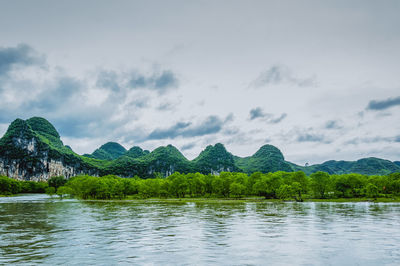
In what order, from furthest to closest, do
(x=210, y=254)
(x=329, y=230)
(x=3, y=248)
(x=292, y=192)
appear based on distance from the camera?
(x=292, y=192), (x=329, y=230), (x=3, y=248), (x=210, y=254)

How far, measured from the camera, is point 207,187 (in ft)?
515

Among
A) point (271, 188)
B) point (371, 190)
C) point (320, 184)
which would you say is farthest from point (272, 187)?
point (371, 190)

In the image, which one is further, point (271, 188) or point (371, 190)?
point (271, 188)

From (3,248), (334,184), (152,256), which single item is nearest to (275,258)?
(152,256)

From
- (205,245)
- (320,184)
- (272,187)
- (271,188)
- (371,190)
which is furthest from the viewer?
(320,184)

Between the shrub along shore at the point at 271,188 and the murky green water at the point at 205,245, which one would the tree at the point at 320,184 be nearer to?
the shrub along shore at the point at 271,188

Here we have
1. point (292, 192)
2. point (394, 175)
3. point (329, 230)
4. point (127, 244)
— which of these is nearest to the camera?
point (127, 244)

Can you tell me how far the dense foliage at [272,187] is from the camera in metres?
121

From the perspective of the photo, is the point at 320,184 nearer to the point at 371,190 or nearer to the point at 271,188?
the point at 371,190

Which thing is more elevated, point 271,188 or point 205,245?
point 271,188

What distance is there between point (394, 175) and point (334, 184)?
130 feet

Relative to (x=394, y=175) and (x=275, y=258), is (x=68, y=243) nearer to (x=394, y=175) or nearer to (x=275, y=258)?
(x=275, y=258)

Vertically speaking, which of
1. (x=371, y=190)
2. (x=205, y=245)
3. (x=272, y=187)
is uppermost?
(x=272, y=187)

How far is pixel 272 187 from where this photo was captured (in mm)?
121750
